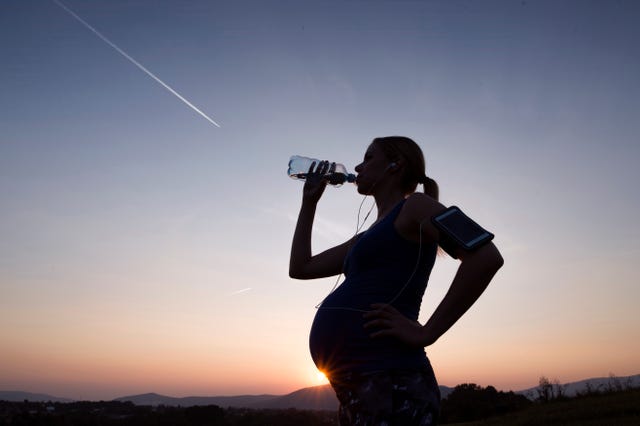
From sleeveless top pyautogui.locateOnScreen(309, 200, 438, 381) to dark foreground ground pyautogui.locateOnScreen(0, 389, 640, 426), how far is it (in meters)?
6.80

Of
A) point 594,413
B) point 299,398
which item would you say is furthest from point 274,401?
point 594,413

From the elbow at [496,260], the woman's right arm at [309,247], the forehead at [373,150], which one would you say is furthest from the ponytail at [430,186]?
the elbow at [496,260]

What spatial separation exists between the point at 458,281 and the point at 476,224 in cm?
22

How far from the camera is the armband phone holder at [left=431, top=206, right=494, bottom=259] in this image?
170 centimetres

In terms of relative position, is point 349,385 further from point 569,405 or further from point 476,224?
point 569,405

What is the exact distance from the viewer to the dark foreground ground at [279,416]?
8.40 m

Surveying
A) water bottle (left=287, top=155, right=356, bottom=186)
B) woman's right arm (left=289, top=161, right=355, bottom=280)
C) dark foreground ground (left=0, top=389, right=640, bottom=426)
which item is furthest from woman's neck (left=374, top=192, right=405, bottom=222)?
dark foreground ground (left=0, top=389, right=640, bottom=426)

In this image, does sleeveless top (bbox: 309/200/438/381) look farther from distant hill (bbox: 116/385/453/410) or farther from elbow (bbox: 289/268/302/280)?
distant hill (bbox: 116/385/453/410)

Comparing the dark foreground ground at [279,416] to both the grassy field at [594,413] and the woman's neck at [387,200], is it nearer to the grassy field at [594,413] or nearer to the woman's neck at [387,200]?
the grassy field at [594,413]

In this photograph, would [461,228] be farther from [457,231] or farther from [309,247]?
[309,247]

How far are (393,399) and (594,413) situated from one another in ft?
29.2

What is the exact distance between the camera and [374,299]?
188cm

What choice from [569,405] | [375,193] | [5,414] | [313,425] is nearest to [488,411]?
[569,405]

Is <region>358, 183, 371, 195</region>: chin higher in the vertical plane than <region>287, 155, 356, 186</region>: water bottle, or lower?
lower
